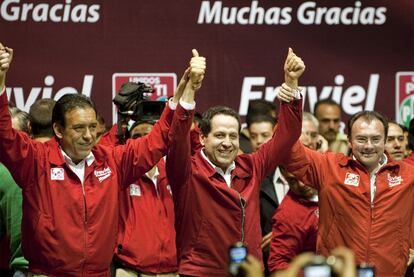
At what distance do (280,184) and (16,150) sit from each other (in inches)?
106

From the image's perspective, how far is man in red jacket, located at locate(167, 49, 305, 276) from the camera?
6148 mm

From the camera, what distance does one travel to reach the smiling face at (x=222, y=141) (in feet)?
20.6

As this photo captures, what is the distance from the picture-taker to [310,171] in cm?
637

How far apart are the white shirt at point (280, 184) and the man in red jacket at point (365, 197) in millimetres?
1341

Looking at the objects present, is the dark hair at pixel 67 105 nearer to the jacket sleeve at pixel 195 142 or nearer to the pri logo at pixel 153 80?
the jacket sleeve at pixel 195 142

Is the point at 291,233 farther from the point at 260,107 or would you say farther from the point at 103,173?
the point at 260,107

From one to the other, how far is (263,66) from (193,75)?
326 centimetres

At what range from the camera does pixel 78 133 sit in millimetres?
5824

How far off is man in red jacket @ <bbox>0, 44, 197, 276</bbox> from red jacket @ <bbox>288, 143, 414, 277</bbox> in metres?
0.98

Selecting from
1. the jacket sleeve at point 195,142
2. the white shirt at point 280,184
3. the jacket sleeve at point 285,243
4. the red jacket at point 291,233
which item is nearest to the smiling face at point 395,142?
the white shirt at point 280,184

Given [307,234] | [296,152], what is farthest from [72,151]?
[307,234]

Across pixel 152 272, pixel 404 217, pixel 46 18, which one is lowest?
pixel 152 272

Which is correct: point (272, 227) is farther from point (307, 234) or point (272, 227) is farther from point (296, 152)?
point (296, 152)

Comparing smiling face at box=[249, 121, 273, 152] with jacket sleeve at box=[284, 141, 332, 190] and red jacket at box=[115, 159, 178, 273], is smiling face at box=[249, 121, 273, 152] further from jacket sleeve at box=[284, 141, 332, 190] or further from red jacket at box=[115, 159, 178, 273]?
jacket sleeve at box=[284, 141, 332, 190]
